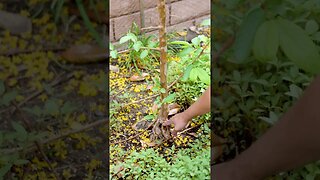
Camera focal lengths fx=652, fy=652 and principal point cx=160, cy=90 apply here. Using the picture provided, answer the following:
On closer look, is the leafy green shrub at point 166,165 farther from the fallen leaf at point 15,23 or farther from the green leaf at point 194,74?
the fallen leaf at point 15,23

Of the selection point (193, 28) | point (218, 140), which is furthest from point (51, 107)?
point (193, 28)

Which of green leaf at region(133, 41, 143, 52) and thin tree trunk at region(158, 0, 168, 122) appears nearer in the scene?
thin tree trunk at region(158, 0, 168, 122)

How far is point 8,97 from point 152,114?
2.32 feet

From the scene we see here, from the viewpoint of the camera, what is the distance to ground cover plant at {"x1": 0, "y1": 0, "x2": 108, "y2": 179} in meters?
1.37

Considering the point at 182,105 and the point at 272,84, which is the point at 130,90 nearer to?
the point at 182,105

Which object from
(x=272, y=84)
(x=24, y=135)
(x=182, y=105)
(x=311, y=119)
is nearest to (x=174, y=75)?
(x=182, y=105)

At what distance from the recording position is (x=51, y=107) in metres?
1.49

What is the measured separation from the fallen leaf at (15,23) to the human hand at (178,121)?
0.70m

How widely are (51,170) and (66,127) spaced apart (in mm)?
106

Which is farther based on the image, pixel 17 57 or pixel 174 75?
pixel 174 75

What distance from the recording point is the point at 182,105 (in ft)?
7.17

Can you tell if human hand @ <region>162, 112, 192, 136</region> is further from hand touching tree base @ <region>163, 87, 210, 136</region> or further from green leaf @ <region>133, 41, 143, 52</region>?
green leaf @ <region>133, 41, 143, 52</region>

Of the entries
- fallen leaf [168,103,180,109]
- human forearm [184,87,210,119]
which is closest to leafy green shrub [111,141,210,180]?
human forearm [184,87,210,119]

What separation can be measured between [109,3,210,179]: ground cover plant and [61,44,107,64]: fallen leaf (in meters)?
0.56
